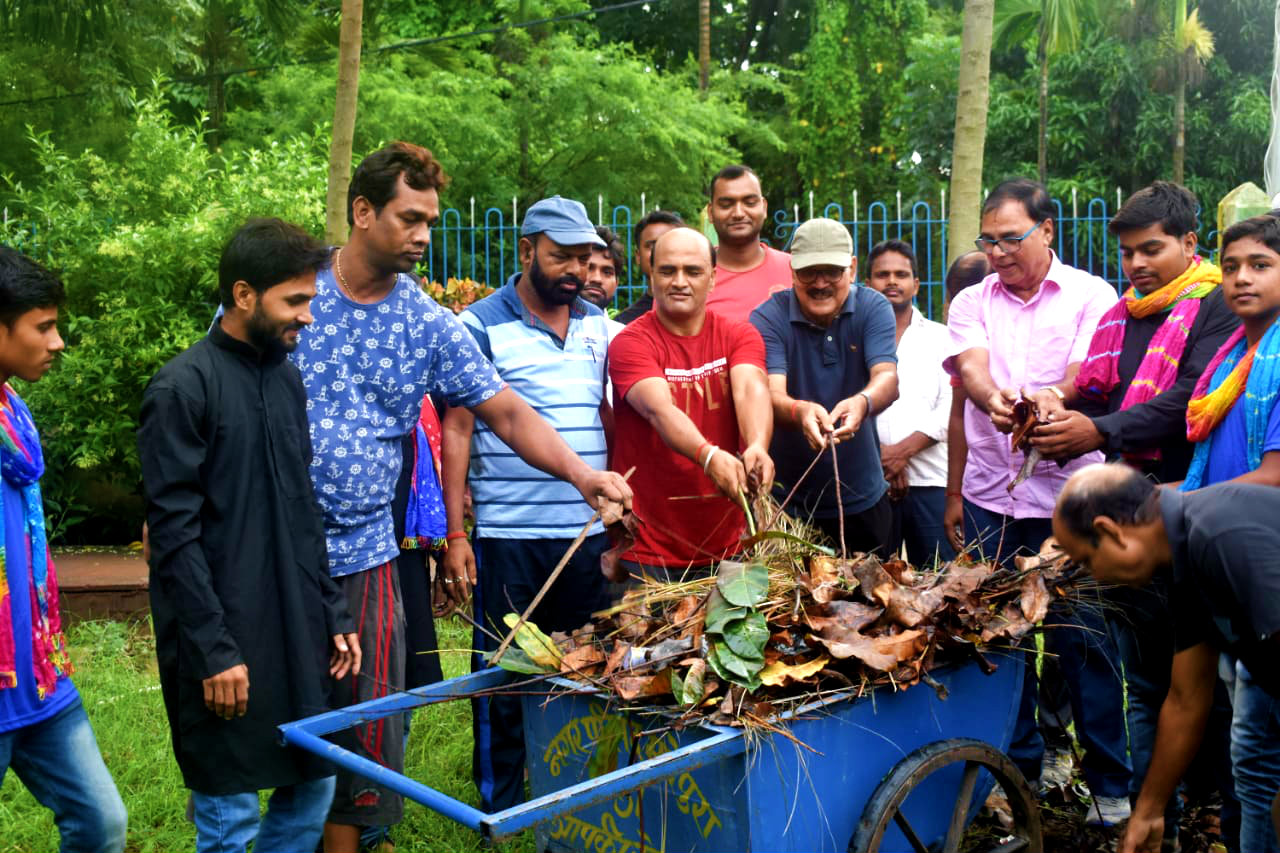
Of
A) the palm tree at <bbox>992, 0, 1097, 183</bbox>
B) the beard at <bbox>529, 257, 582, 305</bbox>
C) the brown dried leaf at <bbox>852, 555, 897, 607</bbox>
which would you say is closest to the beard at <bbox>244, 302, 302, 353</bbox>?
the beard at <bbox>529, 257, 582, 305</bbox>

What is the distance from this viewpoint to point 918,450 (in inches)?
213

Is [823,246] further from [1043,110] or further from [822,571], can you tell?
[1043,110]

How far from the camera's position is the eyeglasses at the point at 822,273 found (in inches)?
183

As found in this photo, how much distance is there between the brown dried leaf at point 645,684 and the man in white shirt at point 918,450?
2.47 m

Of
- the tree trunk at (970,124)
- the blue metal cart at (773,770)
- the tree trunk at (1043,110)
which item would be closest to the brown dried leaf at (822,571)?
the blue metal cart at (773,770)

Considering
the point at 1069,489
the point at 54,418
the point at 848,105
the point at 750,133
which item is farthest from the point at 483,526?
the point at 848,105

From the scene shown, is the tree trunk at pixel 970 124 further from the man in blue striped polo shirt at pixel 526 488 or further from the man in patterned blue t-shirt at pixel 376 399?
the man in patterned blue t-shirt at pixel 376 399

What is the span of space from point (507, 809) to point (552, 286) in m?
2.29

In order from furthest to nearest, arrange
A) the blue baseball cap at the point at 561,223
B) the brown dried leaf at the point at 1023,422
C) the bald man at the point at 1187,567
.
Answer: the blue baseball cap at the point at 561,223 → the brown dried leaf at the point at 1023,422 → the bald man at the point at 1187,567

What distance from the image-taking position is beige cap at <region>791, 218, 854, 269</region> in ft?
15.2

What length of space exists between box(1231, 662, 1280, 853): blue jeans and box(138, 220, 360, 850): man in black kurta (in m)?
2.49

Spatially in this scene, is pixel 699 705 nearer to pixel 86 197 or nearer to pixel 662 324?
pixel 662 324

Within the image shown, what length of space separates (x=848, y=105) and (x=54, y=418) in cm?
1584

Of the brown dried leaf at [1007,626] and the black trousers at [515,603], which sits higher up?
the brown dried leaf at [1007,626]
